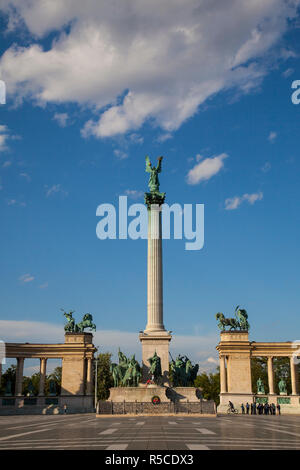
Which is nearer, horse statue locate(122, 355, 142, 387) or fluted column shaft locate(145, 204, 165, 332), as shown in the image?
horse statue locate(122, 355, 142, 387)

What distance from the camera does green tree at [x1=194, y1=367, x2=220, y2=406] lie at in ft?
410

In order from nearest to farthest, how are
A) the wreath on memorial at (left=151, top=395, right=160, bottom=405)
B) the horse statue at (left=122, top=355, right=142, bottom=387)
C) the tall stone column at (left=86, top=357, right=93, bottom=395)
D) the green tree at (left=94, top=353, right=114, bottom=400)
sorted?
the wreath on memorial at (left=151, top=395, right=160, bottom=405) < the horse statue at (left=122, top=355, right=142, bottom=387) < the tall stone column at (left=86, top=357, right=93, bottom=395) < the green tree at (left=94, top=353, right=114, bottom=400)

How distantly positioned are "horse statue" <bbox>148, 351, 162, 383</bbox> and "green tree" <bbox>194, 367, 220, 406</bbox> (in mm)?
70517

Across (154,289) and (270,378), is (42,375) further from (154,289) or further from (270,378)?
(270,378)

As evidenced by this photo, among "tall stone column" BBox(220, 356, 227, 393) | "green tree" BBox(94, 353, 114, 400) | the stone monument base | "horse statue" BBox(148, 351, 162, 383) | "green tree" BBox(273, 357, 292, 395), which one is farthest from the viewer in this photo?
"green tree" BBox(94, 353, 114, 400)

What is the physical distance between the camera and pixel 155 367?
57.1 m

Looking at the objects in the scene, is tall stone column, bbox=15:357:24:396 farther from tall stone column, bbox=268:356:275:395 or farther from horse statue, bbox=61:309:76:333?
tall stone column, bbox=268:356:275:395

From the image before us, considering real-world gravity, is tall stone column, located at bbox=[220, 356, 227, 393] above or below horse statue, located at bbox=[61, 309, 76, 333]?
below

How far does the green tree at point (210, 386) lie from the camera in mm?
125000

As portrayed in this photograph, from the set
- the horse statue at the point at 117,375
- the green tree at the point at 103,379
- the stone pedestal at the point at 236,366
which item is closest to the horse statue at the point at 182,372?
the horse statue at the point at 117,375

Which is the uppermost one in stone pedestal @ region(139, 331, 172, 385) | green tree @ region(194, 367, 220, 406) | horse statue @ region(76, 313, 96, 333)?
horse statue @ region(76, 313, 96, 333)

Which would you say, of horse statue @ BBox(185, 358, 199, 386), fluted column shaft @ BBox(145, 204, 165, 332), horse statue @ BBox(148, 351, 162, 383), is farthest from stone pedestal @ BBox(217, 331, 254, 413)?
horse statue @ BBox(148, 351, 162, 383)
